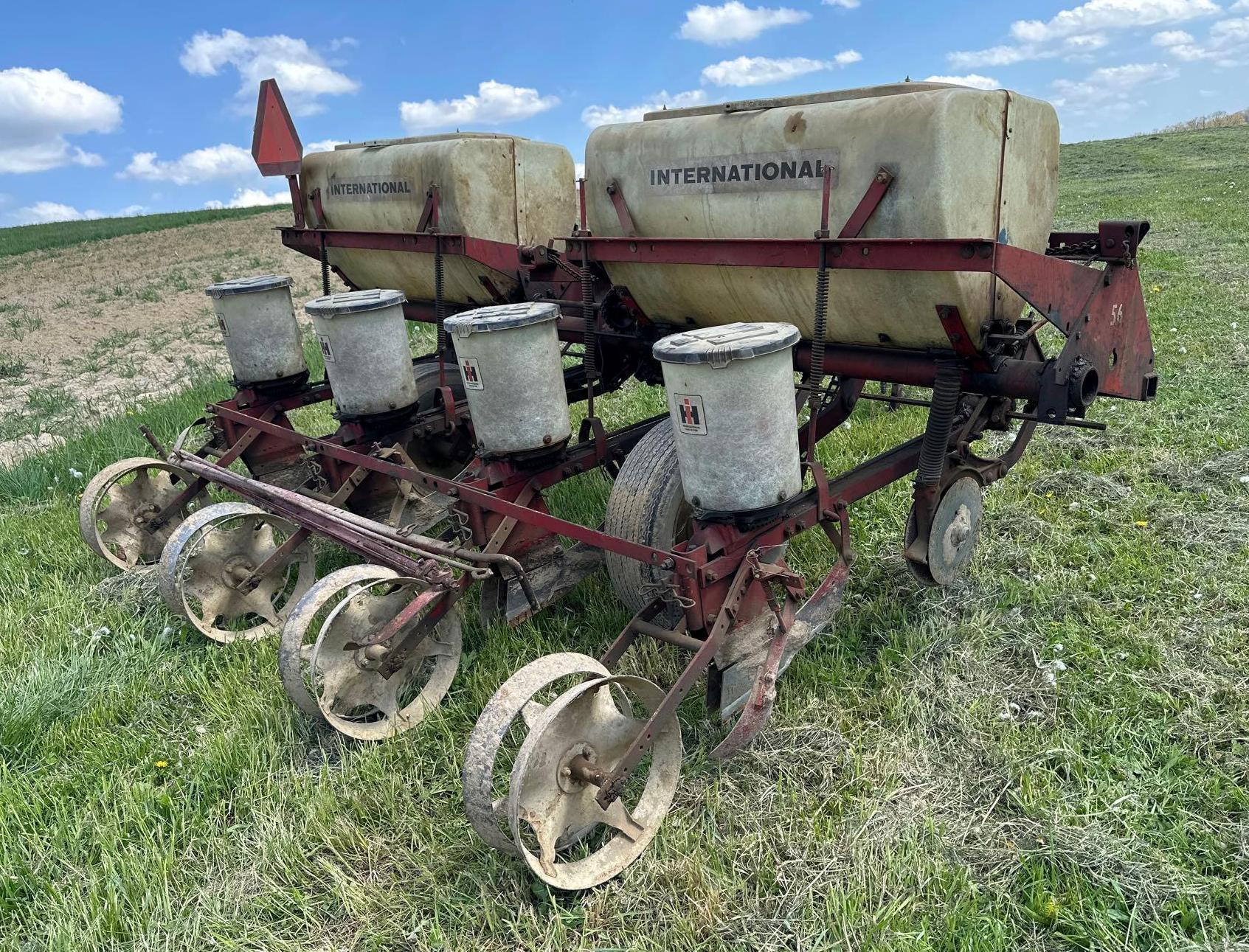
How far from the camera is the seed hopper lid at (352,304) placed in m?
4.71

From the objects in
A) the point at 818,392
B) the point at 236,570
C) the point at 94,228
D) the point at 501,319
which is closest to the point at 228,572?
the point at 236,570

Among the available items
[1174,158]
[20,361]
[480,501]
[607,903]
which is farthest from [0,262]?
[1174,158]

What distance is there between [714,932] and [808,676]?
133 centimetres

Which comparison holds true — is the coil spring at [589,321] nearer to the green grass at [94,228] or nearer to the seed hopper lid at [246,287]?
the seed hopper lid at [246,287]

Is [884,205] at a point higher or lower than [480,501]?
higher

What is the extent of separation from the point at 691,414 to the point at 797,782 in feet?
4.36

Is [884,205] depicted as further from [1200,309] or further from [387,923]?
[1200,309]

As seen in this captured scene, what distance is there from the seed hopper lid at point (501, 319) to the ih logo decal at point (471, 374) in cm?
12

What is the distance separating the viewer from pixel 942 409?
3.64m

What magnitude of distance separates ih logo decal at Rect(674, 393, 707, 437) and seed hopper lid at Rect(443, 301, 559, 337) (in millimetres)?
1114

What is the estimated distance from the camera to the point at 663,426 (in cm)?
414

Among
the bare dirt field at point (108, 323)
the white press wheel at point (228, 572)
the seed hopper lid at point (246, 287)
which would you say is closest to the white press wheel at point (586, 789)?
the white press wheel at point (228, 572)

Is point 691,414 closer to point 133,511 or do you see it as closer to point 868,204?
point 868,204

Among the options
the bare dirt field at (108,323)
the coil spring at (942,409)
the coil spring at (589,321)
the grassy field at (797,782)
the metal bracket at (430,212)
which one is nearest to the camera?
the grassy field at (797,782)
